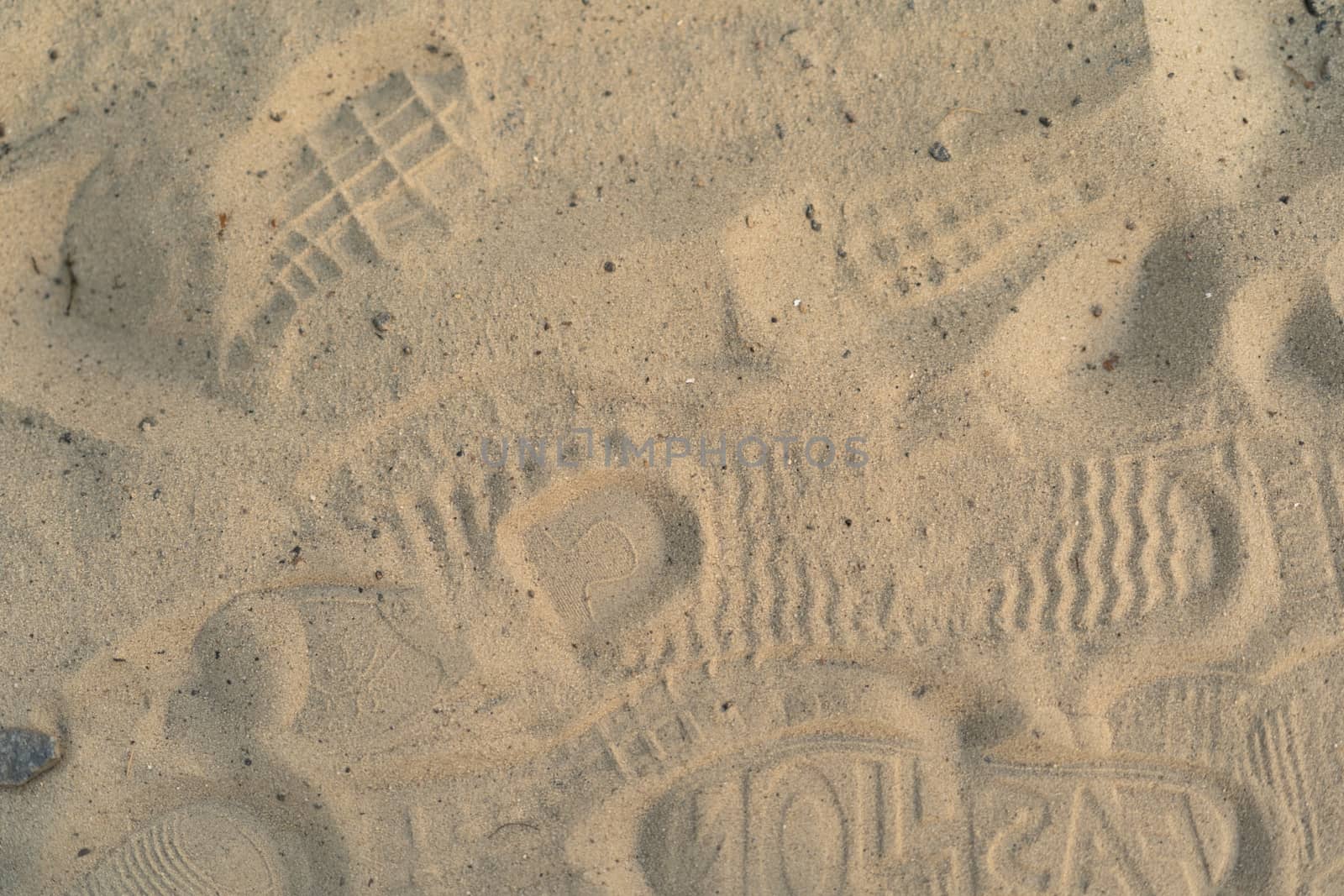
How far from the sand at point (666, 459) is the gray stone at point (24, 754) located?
18 millimetres

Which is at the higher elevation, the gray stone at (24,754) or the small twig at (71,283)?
the small twig at (71,283)

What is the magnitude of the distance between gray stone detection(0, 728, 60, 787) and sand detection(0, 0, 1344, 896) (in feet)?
0.06

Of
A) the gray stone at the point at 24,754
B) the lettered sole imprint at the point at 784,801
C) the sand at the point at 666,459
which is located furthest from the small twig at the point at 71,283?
the lettered sole imprint at the point at 784,801

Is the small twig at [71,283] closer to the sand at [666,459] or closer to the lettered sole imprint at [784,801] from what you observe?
the sand at [666,459]

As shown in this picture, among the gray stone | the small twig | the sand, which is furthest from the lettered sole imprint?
the small twig

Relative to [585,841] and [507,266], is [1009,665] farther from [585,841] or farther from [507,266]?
[507,266]

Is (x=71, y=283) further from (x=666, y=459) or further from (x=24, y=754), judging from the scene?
Answer: (x=666, y=459)

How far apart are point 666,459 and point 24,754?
2.08m

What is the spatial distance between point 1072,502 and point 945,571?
43cm

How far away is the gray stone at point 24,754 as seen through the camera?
2635 millimetres

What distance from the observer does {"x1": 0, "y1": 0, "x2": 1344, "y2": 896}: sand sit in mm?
2600

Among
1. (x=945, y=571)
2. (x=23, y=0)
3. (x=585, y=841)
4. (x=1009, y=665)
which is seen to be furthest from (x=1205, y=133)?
(x=23, y=0)

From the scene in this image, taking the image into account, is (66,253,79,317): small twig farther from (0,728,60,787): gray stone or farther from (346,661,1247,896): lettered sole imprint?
(346,661,1247,896): lettered sole imprint

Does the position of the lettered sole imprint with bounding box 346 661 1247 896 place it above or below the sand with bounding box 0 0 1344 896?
below
